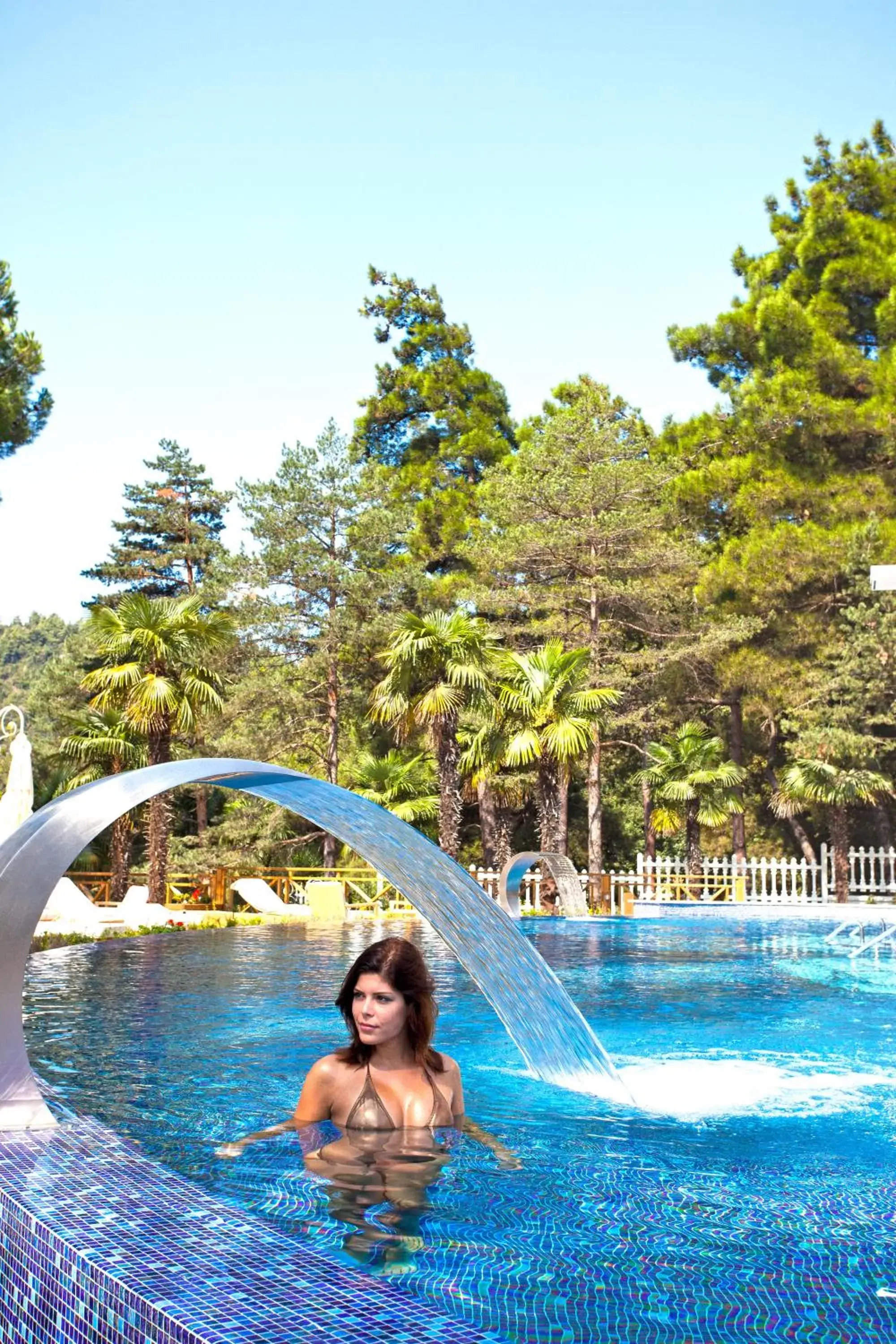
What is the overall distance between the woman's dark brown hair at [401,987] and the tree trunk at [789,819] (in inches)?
1048

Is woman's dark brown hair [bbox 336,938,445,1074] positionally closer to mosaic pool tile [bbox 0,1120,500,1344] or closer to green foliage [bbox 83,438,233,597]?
mosaic pool tile [bbox 0,1120,500,1344]

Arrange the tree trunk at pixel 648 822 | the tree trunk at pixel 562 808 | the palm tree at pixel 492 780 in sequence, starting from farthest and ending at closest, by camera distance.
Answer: the tree trunk at pixel 648 822
the palm tree at pixel 492 780
the tree trunk at pixel 562 808

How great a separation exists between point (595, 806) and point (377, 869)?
817 inches

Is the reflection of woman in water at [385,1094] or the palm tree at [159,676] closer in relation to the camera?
the reflection of woman in water at [385,1094]

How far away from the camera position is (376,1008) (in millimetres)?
3996

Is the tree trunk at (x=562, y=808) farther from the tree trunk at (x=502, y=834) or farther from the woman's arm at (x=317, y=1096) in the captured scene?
the woman's arm at (x=317, y=1096)

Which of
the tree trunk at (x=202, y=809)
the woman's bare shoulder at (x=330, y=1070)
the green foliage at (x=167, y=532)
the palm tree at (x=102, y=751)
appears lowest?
the woman's bare shoulder at (x=330, y=1070)

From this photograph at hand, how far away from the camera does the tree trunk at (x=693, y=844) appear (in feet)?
88.8

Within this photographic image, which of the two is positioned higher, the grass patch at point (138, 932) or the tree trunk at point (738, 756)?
the tree trunk at point (738, 756)

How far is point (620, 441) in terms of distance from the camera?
3222 cm

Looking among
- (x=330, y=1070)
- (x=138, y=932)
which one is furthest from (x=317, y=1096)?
(x=138, y=932)

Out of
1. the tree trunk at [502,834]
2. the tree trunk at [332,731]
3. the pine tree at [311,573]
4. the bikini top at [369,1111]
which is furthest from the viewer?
the pine tree at [311,573]

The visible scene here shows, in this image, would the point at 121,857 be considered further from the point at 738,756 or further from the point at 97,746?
the point at 738,756

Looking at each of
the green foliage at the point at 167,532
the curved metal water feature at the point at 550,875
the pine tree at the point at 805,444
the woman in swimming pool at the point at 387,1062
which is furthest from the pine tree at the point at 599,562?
the woman in swimming pool at the point at 387,1062
